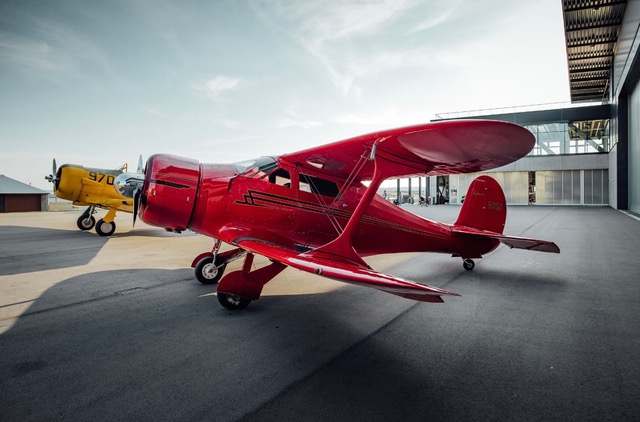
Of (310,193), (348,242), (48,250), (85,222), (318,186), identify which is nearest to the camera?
(348,242)

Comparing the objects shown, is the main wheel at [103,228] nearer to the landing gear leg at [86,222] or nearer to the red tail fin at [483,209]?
the landing gear leg at [86,222]

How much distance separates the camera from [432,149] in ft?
13.9

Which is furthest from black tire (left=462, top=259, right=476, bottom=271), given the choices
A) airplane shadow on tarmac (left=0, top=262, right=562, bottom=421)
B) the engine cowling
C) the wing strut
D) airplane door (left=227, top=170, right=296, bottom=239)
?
the engine cowling

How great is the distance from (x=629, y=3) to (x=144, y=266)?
26.6m

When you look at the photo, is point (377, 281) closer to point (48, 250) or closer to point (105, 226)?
point (48, 250)

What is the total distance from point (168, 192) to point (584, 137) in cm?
4603

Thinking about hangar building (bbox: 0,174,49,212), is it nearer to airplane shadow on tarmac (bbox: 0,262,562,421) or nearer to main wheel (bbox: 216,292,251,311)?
airplane shadow on tarmac (bbox: 0,262,562,421)

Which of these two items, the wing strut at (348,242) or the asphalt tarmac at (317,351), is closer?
the asphalt tarmac at (317,351)

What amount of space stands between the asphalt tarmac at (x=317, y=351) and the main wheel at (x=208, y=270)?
0.19 meters

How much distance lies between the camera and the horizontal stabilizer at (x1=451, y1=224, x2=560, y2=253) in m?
5.73

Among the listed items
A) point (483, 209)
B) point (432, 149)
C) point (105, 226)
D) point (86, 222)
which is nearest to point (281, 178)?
point (432, 149)

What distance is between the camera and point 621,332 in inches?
146

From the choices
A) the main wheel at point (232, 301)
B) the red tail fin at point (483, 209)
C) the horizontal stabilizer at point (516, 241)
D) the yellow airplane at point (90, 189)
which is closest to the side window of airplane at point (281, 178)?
the main wheel at point (232, 301)

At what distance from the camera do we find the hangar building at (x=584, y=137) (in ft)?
74.3
